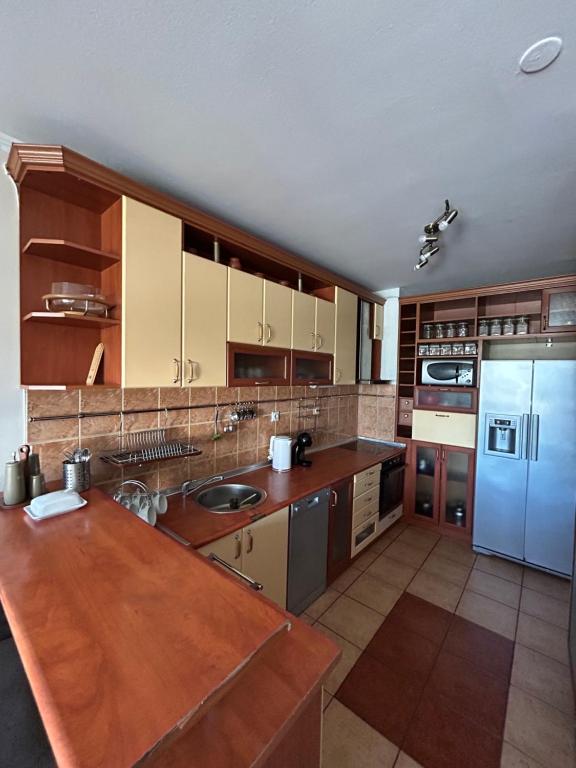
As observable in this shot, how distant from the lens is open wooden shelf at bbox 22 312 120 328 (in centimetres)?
121

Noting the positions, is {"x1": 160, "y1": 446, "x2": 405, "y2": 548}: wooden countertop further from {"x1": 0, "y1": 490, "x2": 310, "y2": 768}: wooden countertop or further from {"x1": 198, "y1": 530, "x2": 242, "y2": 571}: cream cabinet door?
{"x1": 0, "y1": 490, "x2": 310, "y2": 768}: wooden countertop

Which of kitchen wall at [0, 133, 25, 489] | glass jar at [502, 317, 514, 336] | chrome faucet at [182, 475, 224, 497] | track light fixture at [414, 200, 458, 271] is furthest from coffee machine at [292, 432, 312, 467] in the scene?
glass jar at [502, 317, 514, 336]

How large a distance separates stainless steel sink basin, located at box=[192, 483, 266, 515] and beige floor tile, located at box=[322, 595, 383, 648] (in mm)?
864

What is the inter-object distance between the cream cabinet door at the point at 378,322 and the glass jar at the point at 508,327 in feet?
3.52

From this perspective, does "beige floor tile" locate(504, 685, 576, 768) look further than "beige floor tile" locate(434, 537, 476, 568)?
No

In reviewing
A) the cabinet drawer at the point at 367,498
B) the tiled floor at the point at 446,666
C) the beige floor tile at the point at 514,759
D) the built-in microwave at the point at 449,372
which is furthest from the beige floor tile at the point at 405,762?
the built-in microwave at the point at 449,372

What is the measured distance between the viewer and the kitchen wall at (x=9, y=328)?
4.27 feet

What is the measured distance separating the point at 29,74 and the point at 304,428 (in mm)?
2489

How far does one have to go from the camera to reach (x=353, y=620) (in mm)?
1957

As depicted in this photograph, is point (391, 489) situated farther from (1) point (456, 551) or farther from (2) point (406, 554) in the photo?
(1) point (456, 551)

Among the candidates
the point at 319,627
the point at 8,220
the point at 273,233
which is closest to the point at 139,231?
the point at 8,220

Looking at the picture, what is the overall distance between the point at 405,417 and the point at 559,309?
1.53 metres

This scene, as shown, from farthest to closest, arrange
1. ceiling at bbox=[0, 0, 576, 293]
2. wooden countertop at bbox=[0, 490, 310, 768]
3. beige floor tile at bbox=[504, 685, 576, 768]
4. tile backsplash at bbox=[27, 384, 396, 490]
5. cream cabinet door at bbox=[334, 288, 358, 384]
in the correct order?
cream cabinet door at bbox=[334, 288, 358, 384]
tile backsplash at bbox=[27, 384, 396, 490]
beige floor tile at bbox=[504, 685, 576, 768]
ceiling at bbox=[0, 0, 576, 293]
wooden countertop at bbox=[0, 490, 310, 768]

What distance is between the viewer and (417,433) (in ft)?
10.3
